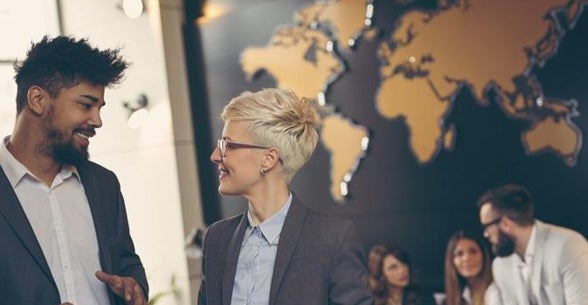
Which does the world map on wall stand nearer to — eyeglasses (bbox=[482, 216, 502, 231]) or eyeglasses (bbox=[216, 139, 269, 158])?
eyeglasses (bbox=[482, 216, 502, 231])

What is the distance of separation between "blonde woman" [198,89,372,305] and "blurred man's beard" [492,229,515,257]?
2.62 meters

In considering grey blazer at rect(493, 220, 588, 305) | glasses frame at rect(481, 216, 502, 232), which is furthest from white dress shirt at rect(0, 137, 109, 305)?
glasses frame at rect(481, 216, 502, 232)

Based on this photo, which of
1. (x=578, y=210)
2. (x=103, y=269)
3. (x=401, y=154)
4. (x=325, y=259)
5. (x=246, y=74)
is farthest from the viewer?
(x=246, y=74)

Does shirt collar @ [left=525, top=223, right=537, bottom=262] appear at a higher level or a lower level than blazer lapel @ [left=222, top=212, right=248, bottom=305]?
lower

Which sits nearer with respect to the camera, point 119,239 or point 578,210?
point 119,239

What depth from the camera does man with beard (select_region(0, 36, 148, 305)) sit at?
2404 mm

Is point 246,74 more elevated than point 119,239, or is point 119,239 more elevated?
point 246,74

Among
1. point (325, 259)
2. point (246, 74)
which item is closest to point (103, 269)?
point (325, 259)

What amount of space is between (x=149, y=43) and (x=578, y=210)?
3.22 meters

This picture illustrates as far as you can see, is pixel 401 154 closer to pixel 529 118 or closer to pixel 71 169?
pixel 529 118

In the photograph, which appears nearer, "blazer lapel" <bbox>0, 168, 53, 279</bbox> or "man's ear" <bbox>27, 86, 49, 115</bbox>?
"blazer lapel" <bbox>0, 168, 53, 279</bbox>

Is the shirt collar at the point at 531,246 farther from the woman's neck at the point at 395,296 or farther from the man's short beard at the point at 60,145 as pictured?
the man's short beard at the point at 60,145

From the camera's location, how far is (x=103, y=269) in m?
2.53

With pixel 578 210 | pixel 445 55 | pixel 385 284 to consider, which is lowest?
pixel 385 284
